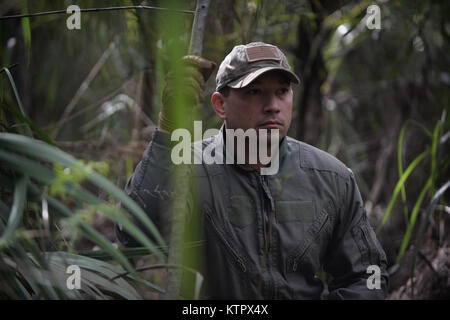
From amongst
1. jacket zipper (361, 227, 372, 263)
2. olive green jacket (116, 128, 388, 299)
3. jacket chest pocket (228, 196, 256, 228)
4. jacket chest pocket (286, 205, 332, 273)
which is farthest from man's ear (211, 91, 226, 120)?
jacket zipper (361, 227, 372, 263)

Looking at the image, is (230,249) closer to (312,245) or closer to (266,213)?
(266,213)

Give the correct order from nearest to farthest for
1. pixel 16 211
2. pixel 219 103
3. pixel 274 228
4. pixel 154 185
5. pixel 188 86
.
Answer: pixel 16 211, pixel 188 86, pixel 154 185, pixel 274 228, pixel 219 103

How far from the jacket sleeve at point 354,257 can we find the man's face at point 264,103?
374mm

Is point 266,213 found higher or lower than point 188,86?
lower

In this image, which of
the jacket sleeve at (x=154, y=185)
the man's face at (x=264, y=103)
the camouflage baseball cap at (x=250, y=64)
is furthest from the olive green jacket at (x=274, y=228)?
the camouflage baseball cap at (x=250, y=64)

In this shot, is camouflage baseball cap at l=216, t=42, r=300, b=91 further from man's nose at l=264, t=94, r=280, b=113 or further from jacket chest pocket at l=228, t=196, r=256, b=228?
jacket chest pocket at l=228, t=196, r=256, b=228

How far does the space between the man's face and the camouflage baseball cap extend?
0.03m

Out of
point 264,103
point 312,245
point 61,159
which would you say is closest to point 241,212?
point 312,245

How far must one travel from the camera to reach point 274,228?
1512mm

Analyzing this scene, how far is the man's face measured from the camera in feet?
4.87

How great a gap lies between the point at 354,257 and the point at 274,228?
11.8 inches

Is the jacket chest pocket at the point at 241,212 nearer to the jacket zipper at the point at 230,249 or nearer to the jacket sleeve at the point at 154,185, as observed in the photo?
the jacket zipper at the point at 230,249

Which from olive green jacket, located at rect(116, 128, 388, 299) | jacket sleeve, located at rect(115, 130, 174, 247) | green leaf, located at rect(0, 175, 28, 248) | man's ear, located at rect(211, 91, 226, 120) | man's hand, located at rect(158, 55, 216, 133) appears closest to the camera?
green leaf, located at rect(0, 175, 28, 248)
